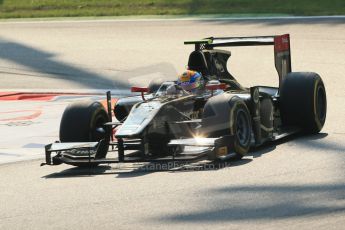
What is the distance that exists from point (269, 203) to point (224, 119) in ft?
8.38

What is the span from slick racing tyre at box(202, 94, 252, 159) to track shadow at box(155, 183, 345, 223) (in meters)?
1.61

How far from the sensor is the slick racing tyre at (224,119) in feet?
37.2

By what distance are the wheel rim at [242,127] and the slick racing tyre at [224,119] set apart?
7 cm

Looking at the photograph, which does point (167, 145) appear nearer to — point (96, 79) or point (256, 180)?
point (256, 180)

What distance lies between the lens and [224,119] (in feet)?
37.3

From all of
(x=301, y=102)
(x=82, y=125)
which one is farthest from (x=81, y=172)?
(x=301, y=102)

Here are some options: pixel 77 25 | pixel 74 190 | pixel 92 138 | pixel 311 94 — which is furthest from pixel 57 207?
pixel 77 25

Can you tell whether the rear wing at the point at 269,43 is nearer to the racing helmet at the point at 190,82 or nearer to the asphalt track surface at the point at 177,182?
the asphalt track surface at the point at 177,182

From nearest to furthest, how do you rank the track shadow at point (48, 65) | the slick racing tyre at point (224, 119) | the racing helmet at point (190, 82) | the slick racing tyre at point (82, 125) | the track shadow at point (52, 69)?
the slick racing tyre at point (224, 119) < the slick racing tyre at point (82, 125) < the racing helmet at point (190, 82) < the track shadow at point (52, 69) < the track shadow at point (48, 65)

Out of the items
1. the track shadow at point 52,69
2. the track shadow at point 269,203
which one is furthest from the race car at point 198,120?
the track shadow at point 52,69

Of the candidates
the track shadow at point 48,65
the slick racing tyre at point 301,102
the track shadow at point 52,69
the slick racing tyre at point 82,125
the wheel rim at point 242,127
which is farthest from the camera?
the track shadow at point 48,65

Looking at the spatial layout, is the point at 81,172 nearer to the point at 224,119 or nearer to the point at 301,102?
the point at 224,119

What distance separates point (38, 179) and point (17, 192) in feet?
2.58

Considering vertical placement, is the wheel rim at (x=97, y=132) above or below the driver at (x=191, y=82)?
below
